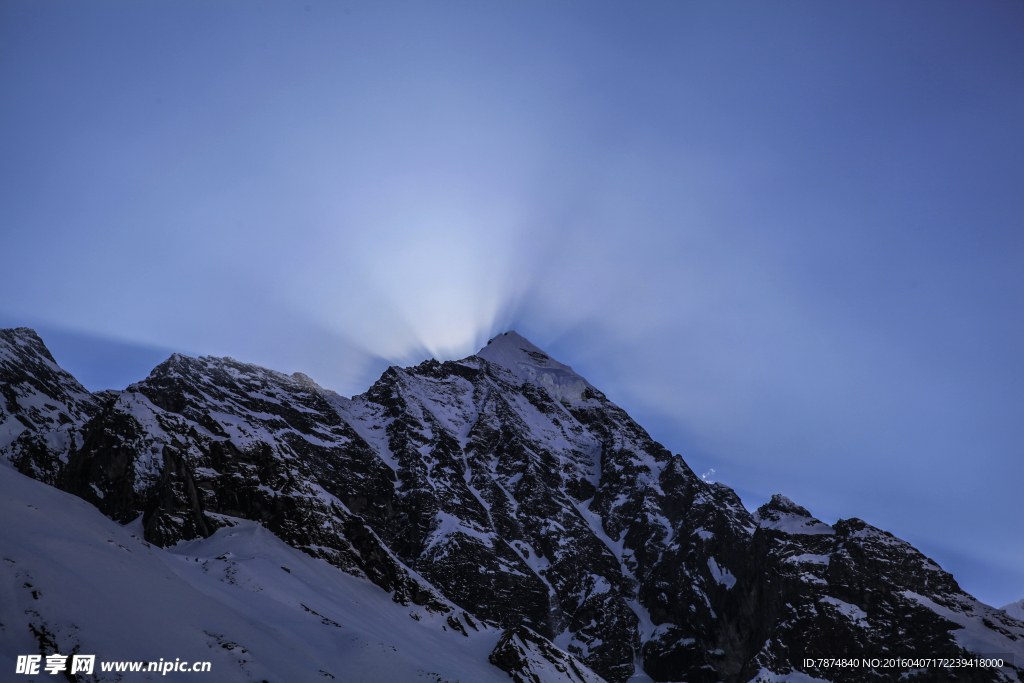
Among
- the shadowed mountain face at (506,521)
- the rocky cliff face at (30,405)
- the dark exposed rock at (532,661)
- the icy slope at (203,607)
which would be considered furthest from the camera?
the rocky cliff face at (30,405)

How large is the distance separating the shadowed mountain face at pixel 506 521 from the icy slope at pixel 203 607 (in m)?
7.57

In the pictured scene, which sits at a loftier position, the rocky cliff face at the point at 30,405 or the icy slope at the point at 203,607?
the rocky cliff face at the point at 30,405

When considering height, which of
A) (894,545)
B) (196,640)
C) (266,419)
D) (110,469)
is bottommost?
(196,640)

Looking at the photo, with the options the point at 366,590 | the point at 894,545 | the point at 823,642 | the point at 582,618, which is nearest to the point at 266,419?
the point at 366,590

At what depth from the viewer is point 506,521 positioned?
147m

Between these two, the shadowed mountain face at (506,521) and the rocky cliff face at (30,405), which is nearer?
the shadowed mountain face at (506,521)

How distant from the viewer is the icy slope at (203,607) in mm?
35000

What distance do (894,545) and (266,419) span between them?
138 m

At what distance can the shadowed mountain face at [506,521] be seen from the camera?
88750mm

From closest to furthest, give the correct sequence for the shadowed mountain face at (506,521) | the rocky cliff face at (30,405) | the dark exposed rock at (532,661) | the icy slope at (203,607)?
the icy slope at (203,607) → the dark exposed rock at (532,661) → the shadowed mountain face at (506,521) → the rocky cliff face at (30,405)

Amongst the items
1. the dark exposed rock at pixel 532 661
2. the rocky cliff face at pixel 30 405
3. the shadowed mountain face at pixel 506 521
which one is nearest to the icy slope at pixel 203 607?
the dark exposed rock at pixel 532 661

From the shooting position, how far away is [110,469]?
83.5 metres

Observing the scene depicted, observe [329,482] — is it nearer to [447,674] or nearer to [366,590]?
[366,590]

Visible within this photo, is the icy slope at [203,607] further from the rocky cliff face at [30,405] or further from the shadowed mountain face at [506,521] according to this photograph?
the rocky cliff face at [30,405]
